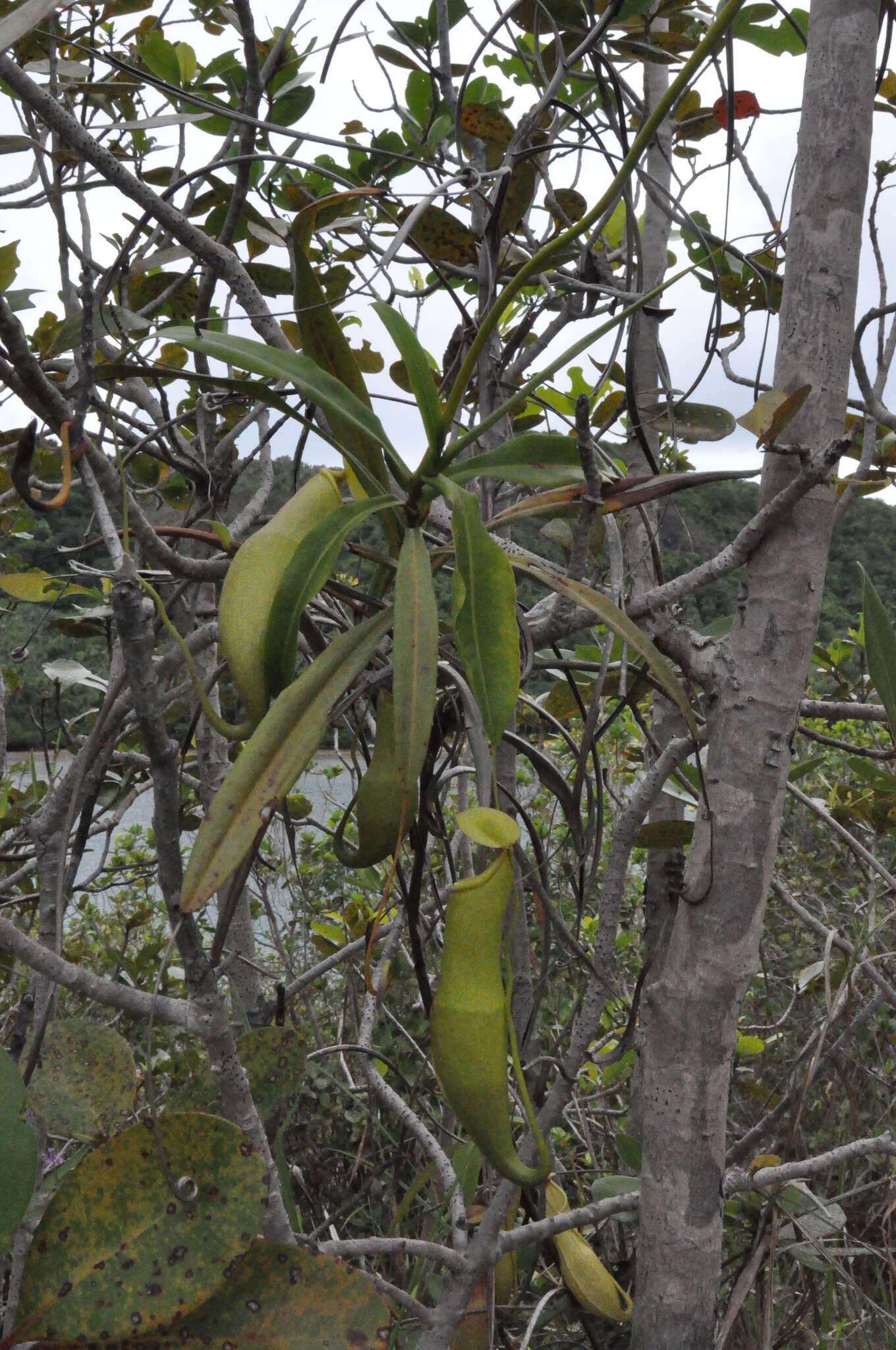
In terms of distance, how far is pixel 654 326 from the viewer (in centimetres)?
89

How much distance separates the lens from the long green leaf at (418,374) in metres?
0.46

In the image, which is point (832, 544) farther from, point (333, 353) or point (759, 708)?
point (333, 353)

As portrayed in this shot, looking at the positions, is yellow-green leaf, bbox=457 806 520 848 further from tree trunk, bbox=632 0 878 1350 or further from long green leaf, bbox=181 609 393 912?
tree trunk, bbox=632 0 878 1350

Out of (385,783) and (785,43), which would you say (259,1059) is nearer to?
(385,783)

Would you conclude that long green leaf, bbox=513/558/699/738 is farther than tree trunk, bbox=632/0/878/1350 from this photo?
No

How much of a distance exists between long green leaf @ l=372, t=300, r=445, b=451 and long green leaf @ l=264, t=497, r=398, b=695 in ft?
0.21

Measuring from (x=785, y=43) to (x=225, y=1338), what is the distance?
1057 mm

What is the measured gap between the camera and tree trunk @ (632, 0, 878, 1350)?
60 centimetres

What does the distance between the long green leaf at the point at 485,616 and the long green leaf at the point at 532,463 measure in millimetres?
61

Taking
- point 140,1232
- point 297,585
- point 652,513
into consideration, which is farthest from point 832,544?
point 140,1232

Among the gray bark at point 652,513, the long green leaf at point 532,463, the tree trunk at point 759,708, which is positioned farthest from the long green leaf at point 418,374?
the tree trunk at point 759,708

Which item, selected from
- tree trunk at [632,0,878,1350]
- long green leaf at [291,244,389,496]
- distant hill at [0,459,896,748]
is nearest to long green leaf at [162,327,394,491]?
long green leaf at [291,244,389,496]

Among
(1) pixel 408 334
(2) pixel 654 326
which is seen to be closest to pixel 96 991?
(1) pixel 408 334

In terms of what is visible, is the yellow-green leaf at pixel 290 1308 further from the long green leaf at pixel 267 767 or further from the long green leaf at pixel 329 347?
the long green leaf at pixel 329 347
